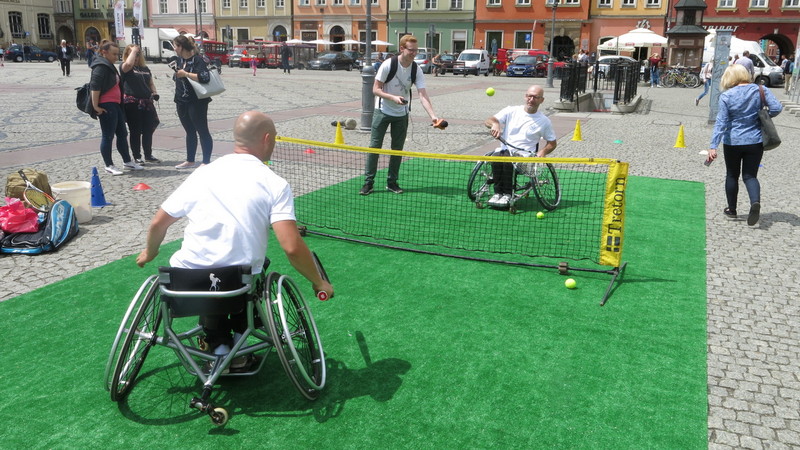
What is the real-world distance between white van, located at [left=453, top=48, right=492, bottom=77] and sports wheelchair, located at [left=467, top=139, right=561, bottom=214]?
3537 centimetres

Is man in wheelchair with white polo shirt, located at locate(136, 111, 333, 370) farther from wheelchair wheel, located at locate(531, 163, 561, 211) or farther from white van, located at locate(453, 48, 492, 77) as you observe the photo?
white van, located at locate(453, 48, 492, 77)

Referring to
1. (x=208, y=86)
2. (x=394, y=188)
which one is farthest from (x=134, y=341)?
(x=208, y=86)

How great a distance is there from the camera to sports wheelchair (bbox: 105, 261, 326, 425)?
312 centimetres

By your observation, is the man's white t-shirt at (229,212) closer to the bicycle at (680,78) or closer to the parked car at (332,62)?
the bicycle at (680,78)

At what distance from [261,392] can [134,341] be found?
2.55 ft

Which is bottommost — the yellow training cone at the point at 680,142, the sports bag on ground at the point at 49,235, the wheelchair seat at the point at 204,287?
the sports bag on ground at the point at 49,235

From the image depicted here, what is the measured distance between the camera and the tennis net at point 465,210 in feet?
20.5

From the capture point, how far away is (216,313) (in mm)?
3164

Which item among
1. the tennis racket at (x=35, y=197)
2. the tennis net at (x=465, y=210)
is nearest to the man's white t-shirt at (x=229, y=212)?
the tennis net at (x=465, y=210)

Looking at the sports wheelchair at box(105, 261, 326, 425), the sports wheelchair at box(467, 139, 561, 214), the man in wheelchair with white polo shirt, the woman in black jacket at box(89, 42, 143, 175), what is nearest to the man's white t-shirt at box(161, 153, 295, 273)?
the man in wheelchair with white polo shirt

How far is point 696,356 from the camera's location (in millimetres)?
4332

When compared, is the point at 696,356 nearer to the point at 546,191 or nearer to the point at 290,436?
the point at 290,436

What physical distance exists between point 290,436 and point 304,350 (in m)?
0.55

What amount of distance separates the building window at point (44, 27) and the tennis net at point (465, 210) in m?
74.5
